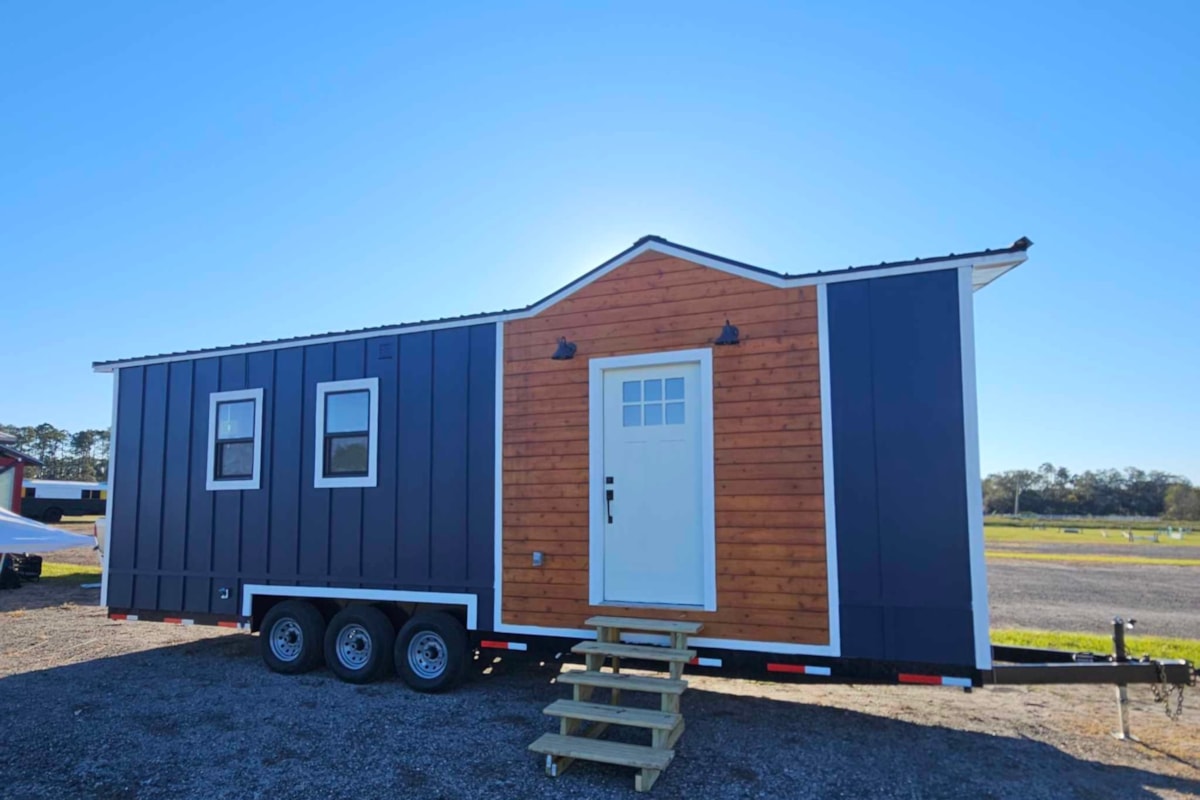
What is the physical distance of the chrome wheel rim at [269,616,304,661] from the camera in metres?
6.79

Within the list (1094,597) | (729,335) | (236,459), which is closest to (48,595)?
(236,459)

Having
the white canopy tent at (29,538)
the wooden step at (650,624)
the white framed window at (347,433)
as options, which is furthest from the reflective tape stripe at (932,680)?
the white canopy tent at (29,538)

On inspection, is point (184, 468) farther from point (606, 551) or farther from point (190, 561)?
point (606, 551)

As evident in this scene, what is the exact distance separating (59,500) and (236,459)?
33.2 m

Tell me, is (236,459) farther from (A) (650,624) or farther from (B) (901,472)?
(B) (901,472)

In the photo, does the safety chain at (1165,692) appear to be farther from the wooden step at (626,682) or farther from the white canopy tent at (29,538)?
the white canopy tent at (29,538)

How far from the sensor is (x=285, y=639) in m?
6.85

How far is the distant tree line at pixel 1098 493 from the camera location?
211 ft

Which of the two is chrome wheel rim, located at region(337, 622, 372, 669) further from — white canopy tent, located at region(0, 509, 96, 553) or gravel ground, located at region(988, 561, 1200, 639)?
gravel ground, located at region(988, 561, 1200, 639)

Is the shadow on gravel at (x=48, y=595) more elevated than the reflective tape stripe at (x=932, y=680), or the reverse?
the reflective tape stripe at (x=932, y=680)

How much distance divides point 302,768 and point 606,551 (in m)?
2.54

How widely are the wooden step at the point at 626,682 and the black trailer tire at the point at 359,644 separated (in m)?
2.27

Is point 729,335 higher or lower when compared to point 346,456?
higher

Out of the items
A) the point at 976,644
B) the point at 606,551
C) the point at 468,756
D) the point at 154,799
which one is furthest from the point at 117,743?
the point at 976,644
